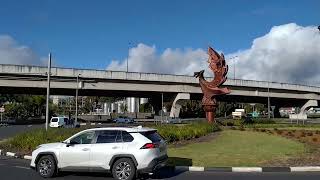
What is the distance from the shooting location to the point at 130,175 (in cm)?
1342

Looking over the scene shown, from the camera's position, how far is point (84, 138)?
1434cm

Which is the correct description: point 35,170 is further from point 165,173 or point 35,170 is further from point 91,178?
point 165,173

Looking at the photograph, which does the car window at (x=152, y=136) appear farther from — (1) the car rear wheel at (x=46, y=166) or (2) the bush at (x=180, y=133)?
(2) the bush at (x=180, y=133)

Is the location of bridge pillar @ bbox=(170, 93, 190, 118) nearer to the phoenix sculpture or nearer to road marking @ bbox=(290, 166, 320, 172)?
the phoenix sculpture

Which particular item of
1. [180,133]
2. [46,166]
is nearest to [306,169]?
[46,166]

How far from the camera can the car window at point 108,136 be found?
13980 mm

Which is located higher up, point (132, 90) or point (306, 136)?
point (132, 90)

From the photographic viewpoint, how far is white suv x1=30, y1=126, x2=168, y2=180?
44.1 feet

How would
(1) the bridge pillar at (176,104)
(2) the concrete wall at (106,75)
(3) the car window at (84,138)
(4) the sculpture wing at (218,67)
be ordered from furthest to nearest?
(1) the bridge pillar at (176,104) → (2) the concrete wall at (106,75) → (4) the sculpture wing at (218,67) → (3) the car window at (84,138)

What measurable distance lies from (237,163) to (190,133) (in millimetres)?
10711

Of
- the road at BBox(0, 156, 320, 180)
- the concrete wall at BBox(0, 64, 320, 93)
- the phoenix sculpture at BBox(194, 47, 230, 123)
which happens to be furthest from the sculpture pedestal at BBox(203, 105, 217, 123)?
the concrete wall at BBox(0, 64, 320, 93)

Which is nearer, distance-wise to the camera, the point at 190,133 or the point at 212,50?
the point at 190,133

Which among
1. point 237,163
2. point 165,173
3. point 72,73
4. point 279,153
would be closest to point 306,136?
point 279,153

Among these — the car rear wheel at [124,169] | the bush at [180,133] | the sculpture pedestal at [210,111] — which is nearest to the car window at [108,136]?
the car rear wheel at [124,169]
